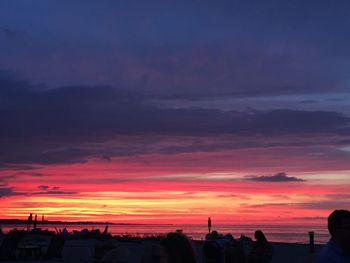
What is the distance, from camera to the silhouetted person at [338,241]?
17.1 ft

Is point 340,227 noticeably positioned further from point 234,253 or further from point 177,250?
point 234,253

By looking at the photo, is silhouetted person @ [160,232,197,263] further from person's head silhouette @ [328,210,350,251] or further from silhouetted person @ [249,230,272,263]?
silhouetted person @ [249,230,272,263]

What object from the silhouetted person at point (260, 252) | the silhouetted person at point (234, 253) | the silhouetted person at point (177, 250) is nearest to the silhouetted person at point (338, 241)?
the silhouetted person at point (177, 250)

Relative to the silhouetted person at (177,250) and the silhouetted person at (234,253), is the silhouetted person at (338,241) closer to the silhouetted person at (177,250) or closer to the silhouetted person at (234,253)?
the silhouetted person at (177,250)

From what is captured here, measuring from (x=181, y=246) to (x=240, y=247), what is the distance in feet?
34.6

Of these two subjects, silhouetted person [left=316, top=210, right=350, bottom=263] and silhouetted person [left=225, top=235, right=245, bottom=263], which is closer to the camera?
silhouetted person [left=316, top=210, right=350, bottom=263]

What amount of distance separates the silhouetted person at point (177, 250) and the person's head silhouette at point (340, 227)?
1353 millimetres

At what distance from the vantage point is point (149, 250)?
43.5 ft

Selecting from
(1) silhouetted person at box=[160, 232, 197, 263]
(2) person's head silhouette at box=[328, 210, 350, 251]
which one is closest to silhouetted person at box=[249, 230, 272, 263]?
(2) person's head silhouette at box=[328, 210, 350, 251]

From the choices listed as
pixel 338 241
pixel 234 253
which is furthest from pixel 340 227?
pixel 234 253

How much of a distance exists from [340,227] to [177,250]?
1517 millimetres

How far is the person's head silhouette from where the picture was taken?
5281 millimetres

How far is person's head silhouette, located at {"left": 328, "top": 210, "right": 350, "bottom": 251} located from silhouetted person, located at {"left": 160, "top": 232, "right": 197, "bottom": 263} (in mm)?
1353

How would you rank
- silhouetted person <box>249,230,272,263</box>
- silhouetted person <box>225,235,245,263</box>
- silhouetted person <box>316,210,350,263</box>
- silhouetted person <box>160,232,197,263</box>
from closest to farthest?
silhouetted person <box>160,232,197,263</box> → silhouetted person <box>316,210,350,263</box> → silhouetted person <box>249,230,272,263</box> → silhouetted person <box>225,235,245,263</box>
